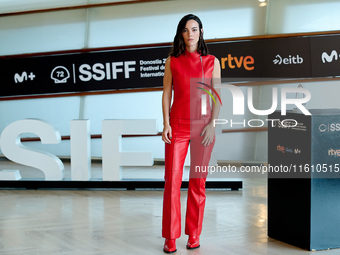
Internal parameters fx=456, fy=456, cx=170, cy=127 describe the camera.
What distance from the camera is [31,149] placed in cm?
507

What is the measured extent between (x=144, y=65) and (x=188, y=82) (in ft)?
11.6

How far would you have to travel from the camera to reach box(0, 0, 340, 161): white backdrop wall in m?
6.36

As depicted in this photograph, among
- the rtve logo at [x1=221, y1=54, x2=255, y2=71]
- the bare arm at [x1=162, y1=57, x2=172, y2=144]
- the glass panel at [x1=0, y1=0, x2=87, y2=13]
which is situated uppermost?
the glass panel at [x1=0, y1=0, x2=87, y2=13]

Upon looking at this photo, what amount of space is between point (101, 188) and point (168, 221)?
2.25m

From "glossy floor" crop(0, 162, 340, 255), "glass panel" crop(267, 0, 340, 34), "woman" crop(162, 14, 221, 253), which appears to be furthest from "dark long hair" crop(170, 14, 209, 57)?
"glass panel" crop(267, 0, 340, 34)

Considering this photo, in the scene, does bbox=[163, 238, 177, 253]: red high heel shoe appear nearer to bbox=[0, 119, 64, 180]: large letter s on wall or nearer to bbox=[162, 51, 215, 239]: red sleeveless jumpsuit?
bbox=[162, 51, 215, 239]: red sleeveless jumpsuit

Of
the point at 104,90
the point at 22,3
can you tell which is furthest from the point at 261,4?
the point at 22,3

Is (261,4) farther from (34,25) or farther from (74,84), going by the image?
(34,25)

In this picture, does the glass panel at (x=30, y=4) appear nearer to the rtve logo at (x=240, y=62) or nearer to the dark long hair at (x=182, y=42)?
the rtve logo at (x=240, y=62)

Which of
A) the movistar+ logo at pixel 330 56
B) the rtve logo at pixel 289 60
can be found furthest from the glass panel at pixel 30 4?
the movistar+ logo at pixel 330 56

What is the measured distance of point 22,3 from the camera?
6805 mm

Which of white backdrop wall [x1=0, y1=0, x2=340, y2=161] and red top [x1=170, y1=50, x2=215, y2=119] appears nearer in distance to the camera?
red top [x1=170, y1=50, x2=215, y2=119]

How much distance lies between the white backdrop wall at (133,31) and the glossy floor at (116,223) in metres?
1.83

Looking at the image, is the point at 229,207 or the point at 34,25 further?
the point at 34,25
